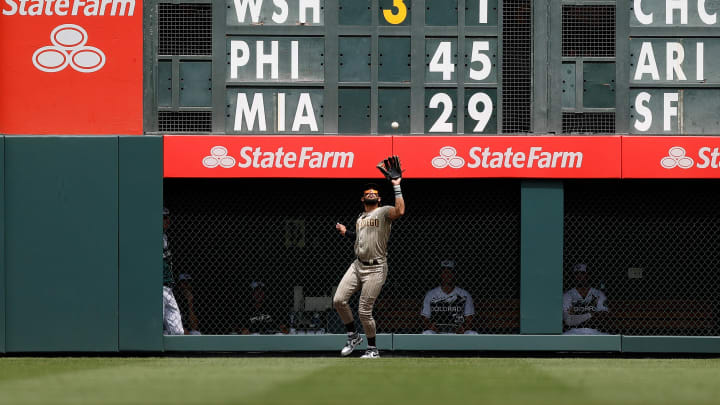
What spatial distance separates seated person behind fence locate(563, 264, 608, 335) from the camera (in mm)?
13491

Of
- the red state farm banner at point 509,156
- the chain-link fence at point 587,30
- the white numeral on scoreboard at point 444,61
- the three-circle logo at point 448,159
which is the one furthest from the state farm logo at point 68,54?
the chain-link fence at point 587,30

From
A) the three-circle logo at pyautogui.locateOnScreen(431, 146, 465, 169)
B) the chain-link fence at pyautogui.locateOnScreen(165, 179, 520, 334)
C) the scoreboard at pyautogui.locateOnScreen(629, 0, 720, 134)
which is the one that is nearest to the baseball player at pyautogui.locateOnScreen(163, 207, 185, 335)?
the chain-link fence at pyautogui.locateOnScreen(165, 179, 520, 334)

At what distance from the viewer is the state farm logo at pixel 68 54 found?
1295 centimetres

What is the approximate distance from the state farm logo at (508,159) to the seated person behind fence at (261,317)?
2.69 meters

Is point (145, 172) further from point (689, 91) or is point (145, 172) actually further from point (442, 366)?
point (689, 91)

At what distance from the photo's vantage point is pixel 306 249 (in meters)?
13.6

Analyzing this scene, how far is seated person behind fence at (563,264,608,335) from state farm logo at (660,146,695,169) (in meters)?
1.66

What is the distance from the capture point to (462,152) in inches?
504

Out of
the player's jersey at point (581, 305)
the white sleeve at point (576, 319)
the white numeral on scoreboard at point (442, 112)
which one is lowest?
the white sleeve at point (576, 319)

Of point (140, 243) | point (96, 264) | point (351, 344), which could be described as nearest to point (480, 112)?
point (351, 344)

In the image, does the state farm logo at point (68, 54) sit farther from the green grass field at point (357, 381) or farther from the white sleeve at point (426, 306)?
the white sleeve at point (426, 306)

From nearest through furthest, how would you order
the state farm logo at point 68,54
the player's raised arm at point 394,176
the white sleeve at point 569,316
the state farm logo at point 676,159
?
the player's raised arm at point 394,176, the state farm logo at point 676,159, the state farm logo at point 68,54, the white sleeve at point 569,316

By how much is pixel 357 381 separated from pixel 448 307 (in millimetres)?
4228

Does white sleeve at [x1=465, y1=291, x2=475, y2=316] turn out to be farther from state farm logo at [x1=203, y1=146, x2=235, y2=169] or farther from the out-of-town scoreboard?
state farm logo at [x1=203, y1=146, x2=235, y2=169]
